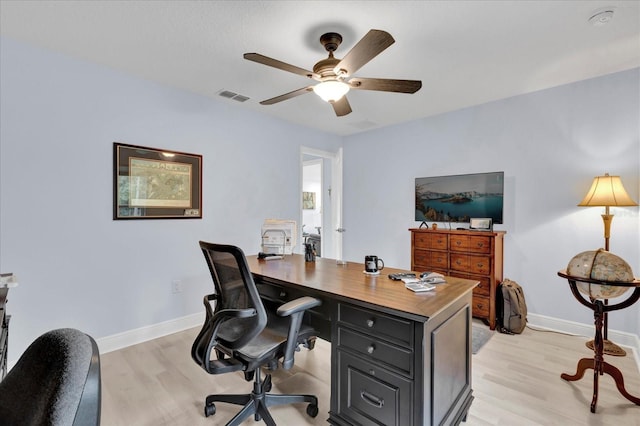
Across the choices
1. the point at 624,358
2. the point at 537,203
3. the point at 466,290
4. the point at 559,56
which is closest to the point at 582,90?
the point at 559,56

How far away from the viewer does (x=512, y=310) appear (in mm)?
3119

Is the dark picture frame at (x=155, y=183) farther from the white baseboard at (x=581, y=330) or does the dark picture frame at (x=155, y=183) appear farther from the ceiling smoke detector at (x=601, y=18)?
the white baseboard at (x=581, y=330)

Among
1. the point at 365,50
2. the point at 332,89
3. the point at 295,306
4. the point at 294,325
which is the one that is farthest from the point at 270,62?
the point at 294,325

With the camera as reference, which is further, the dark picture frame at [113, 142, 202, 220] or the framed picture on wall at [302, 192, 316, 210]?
the framed picture on wall at [302, 192, 316, 210]

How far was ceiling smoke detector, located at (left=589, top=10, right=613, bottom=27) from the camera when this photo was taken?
75.9 inches

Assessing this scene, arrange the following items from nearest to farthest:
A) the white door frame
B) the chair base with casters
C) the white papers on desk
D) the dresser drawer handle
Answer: the dresser drawer handle → the white papers on desk → the chair base with casters → the white door frame

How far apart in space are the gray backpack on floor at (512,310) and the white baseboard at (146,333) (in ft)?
10.6

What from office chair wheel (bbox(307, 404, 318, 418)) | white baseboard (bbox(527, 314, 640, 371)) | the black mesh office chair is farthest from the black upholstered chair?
white baseboard (bbox(527, 314, 640, 371))

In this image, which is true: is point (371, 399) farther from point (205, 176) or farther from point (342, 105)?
point (205, 176)

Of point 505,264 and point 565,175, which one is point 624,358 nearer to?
point 505,264

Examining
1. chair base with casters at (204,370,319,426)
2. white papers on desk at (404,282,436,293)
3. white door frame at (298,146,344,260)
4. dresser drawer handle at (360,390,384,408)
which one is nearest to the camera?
dresser drawer handle at (360,390,384,408)

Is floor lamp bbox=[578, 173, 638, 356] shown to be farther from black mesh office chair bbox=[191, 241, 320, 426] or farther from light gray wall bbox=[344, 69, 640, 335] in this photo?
black mesh office chair bbox=[191, 241, 320, 426]

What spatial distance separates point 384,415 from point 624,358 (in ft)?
8.44

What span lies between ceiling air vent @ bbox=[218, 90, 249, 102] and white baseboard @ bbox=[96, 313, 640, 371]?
2431 millimetres
